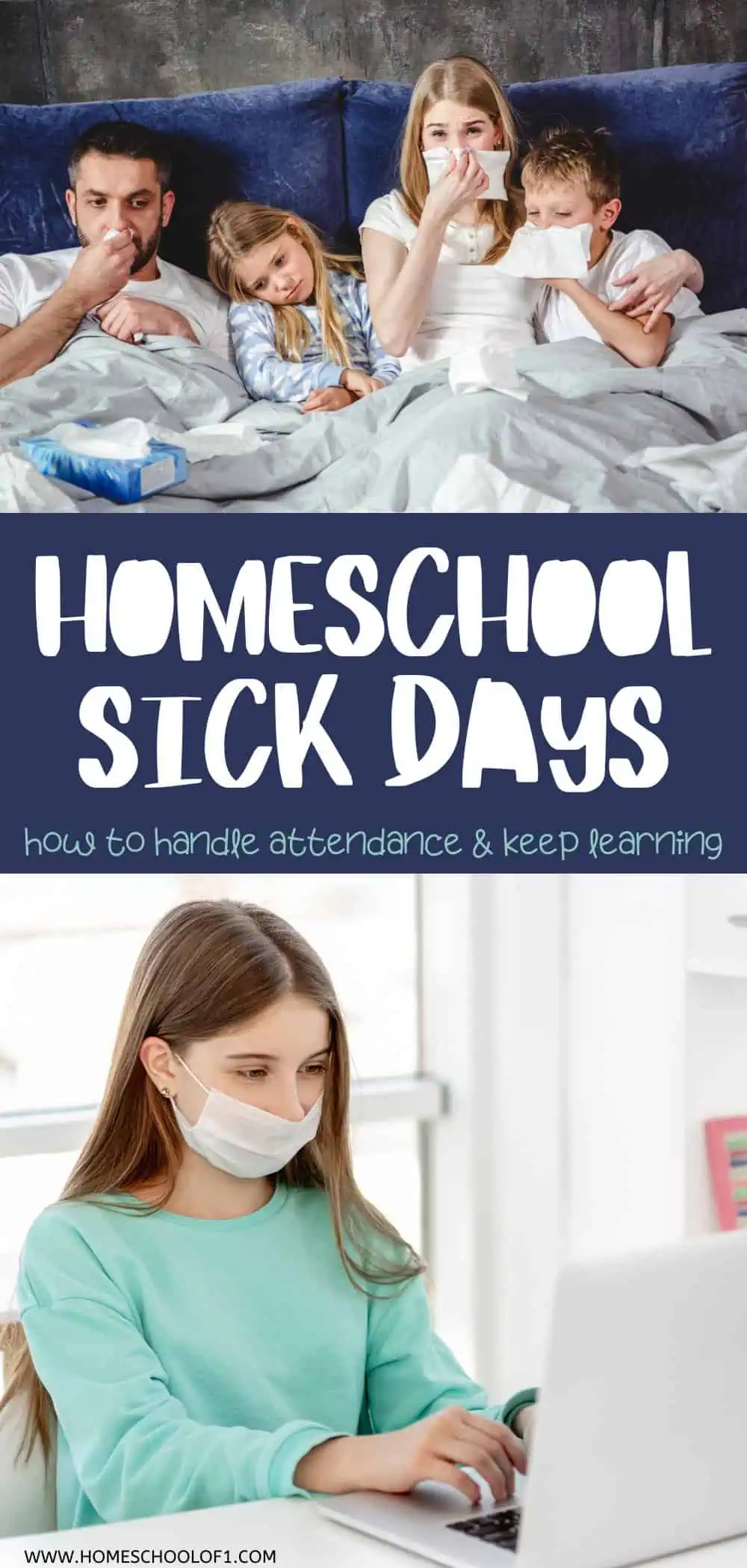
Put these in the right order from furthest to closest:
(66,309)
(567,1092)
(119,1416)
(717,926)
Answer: (567,1092) → (717,926) → (66,309) → (119,1416)

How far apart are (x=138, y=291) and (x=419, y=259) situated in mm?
302

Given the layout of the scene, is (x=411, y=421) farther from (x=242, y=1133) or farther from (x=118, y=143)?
(x=242, y=1133)

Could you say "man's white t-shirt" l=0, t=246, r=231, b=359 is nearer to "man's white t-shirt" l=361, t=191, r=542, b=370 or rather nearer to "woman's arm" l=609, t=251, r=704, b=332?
"man's white t-shirt" l=361, t=191, r=542, b=370

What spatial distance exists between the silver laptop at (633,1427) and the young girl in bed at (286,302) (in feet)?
3.47

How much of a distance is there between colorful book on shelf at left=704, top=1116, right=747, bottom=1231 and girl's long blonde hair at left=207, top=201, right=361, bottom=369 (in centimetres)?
100

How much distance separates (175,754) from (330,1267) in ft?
1.80

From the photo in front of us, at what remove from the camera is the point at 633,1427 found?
0.91 m

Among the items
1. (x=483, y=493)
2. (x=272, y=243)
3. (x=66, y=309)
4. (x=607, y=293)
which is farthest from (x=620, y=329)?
(x=66, y=309)

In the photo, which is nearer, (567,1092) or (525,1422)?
(525,1422)

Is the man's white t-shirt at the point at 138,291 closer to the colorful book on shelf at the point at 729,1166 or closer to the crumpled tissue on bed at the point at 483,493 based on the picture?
the crumpled tissue on bed at the point at 483,493

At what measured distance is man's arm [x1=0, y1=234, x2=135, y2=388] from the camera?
1626mm

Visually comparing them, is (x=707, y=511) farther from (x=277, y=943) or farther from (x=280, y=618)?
(x=277, y=943)

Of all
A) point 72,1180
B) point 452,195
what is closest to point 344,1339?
point 72,1180

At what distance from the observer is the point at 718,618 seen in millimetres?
1605
